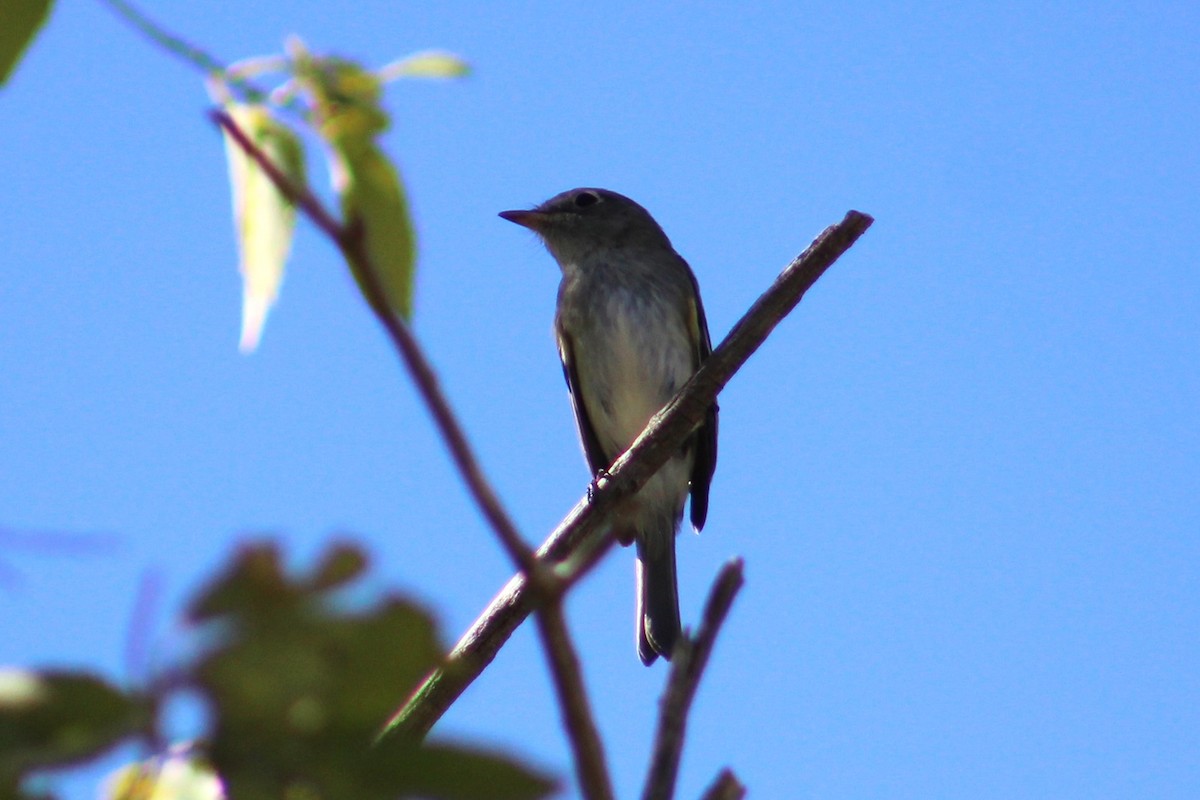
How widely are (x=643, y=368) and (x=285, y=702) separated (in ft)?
22.5

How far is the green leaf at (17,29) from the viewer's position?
1503 millimetres

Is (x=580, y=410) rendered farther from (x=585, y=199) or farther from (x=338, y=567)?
(x=338, y=567)

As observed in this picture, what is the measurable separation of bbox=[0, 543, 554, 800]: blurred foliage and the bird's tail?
6049 millimetres

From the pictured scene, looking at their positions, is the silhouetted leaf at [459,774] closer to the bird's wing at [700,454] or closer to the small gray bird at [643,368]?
the small gray bird at [643,368]

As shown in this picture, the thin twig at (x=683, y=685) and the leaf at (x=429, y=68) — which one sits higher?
the leaf at (x=429, y=68)

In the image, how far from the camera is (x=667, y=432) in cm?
401

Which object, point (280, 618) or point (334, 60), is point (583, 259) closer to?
point (334, 60)

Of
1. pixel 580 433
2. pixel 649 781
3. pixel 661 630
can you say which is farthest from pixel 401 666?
pixel 580 433

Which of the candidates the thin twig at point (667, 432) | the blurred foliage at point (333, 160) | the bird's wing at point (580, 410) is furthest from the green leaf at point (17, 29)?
the bird's wing at point (580, 410)

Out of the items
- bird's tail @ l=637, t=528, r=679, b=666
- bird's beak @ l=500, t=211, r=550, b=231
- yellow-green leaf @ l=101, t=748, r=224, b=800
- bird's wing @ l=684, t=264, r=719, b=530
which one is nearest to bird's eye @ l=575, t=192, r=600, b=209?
bird's beak @ l=500, t=211, r=550, b=231

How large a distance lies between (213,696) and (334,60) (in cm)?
111

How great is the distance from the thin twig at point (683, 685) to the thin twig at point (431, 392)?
9.7 inches

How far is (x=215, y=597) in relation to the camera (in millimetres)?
703

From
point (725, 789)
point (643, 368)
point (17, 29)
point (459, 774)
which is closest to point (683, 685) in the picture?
point (725, 789)
